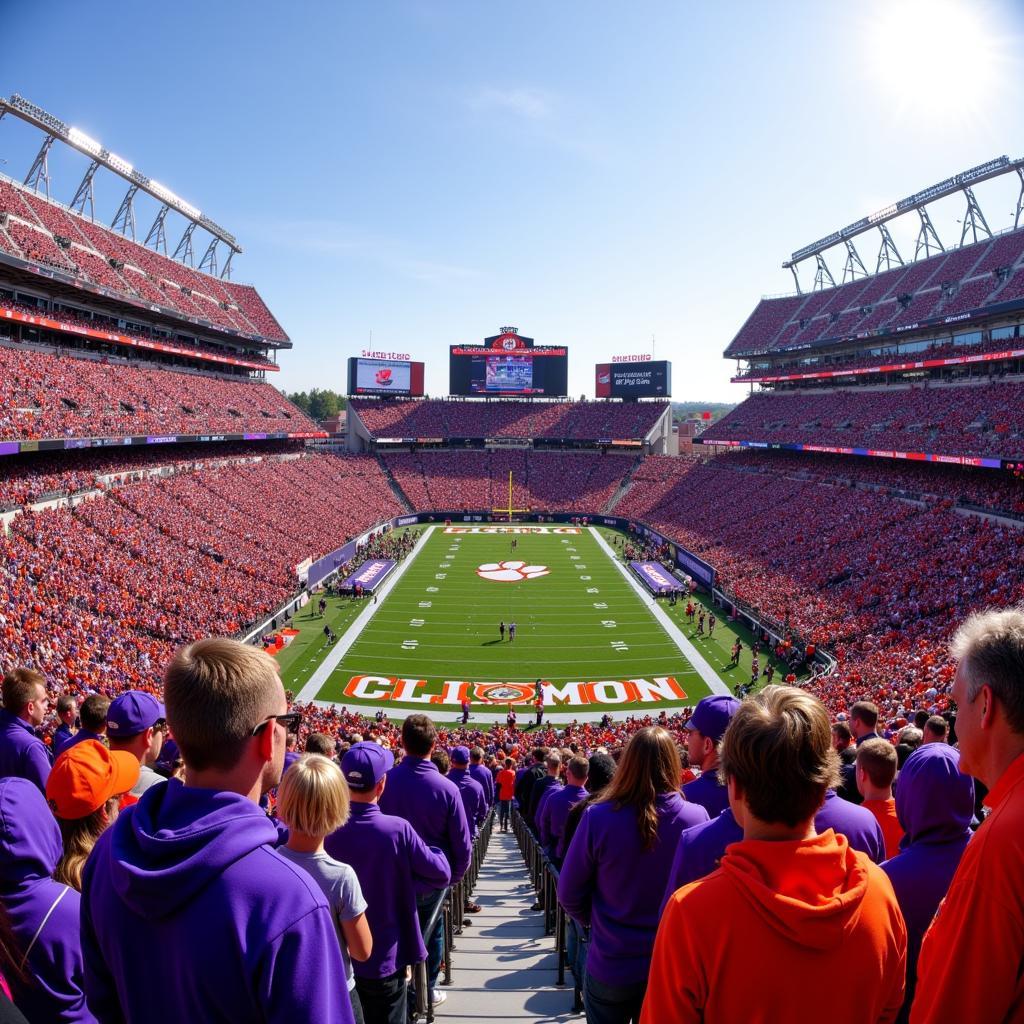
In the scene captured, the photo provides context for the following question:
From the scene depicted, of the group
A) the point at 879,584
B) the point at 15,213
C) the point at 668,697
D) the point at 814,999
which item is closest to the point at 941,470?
the point at 879,584

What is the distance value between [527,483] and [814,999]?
6523 centimetres

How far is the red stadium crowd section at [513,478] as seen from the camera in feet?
208

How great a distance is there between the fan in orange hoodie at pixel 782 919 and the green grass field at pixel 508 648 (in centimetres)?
2165

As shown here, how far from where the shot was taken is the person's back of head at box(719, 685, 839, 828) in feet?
6.68

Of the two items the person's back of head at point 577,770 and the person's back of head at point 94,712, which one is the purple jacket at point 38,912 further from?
the person's back of head at point 577,770

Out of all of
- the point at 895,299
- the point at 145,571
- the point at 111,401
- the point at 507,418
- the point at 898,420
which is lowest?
the point at 145,571

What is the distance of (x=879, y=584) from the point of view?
27.9m

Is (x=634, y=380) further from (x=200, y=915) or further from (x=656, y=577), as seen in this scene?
(x=200, y=915)

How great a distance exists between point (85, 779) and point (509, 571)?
39.1 meters

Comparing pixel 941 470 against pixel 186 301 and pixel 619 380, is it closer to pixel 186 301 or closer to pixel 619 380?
pixel 619 380

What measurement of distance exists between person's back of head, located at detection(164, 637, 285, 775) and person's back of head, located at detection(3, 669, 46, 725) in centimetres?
408

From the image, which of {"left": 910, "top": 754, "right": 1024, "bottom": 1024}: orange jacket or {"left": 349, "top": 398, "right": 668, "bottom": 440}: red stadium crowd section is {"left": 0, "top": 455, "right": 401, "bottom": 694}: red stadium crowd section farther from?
{"left": 349, "top": 398, "right": 668, "bottom": 440}: red stadium crowd section

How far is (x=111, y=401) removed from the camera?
36.2m

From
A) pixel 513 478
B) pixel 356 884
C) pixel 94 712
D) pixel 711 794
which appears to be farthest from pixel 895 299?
pixel 356 884
